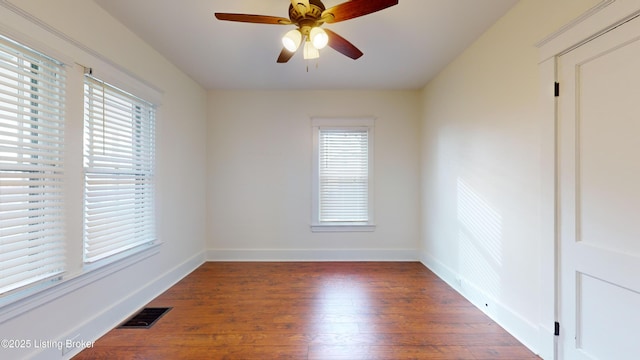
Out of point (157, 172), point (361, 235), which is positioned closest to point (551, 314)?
point (361, 235)

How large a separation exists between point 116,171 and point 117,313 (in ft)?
4.05

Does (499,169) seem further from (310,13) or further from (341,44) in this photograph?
(310,13)

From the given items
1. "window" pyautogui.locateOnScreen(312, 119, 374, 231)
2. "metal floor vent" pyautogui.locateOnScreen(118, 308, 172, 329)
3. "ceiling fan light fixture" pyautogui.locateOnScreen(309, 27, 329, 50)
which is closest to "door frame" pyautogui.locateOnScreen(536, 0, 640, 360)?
"ceiling fan light fixture" pyautogui.locateOnScreen(309, 27, 329, 50)

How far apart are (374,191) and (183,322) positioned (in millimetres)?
2962

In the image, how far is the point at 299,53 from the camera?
2945mm

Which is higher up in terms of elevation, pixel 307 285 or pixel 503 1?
pixel 503 1

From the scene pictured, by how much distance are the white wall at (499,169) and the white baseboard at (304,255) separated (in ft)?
2.96

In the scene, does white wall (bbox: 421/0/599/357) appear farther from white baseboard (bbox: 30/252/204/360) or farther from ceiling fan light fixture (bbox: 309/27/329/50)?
white baseboard (bbox: 30/252/204/360)

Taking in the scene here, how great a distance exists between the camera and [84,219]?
206cm

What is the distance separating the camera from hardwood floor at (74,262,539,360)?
1982 mm

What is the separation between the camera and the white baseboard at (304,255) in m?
4.16

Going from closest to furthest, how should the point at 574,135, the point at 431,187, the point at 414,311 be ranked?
the point at 574,135, the point at 414,311, the point at 431,187

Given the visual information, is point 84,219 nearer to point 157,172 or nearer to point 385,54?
point 157,172

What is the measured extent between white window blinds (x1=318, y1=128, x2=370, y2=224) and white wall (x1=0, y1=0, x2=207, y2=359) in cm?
187
